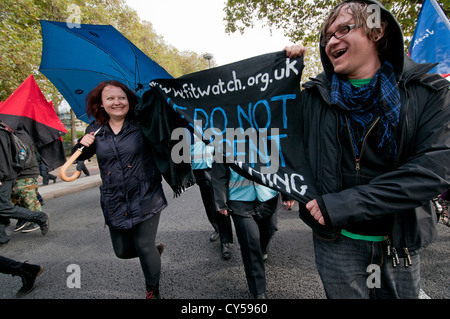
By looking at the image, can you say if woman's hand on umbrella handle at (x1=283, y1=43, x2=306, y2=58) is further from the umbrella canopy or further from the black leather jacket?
the umbrella canopy

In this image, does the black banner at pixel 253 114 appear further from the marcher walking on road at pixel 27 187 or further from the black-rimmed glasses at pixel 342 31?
the marcher walking on road at pixel 27 187

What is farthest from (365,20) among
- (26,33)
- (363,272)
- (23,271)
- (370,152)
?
(26,33)

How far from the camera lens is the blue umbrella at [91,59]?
6.68ft

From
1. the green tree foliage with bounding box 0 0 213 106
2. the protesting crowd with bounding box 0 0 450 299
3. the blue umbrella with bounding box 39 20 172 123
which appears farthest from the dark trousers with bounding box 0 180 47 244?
the protesting crowd with bounding box 0 0 450 299

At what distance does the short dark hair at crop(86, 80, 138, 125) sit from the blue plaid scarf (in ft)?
5.82

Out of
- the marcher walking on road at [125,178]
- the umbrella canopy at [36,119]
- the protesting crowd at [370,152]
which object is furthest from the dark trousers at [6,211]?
the protesting crowd at [370,152]

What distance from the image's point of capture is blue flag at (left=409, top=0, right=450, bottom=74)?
9.78 feet

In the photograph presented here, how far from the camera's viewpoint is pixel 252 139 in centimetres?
159

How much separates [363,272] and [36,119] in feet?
15.6

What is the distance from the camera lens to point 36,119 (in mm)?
3750

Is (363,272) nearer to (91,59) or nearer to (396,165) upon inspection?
(396,165)

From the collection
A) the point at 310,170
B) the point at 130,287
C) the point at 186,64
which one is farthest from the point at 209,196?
the point at 186,64

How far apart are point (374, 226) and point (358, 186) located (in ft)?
0.95

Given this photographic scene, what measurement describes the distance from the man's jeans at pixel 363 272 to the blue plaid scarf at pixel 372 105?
1.70 ft
